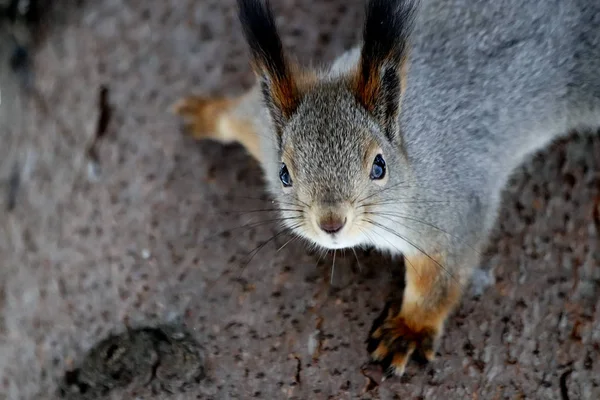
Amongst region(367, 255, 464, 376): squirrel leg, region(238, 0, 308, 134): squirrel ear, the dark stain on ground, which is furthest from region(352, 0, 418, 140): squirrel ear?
the dark stain on ground

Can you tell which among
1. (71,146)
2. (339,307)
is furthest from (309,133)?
(71,146)

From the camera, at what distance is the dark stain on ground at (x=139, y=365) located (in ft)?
5.65

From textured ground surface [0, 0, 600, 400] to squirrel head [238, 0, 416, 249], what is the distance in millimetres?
232

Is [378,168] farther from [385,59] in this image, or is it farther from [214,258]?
[214,258]

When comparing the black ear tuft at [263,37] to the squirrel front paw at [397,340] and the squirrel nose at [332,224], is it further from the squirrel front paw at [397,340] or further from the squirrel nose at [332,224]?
the squirrel front paw at [397,340]

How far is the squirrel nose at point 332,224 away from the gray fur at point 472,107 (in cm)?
19

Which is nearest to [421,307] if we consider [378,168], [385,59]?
[378,168]

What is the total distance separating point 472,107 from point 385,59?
44cm

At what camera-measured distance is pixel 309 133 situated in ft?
5.35

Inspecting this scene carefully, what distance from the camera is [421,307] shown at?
1891mm

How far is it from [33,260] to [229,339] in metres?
0.65

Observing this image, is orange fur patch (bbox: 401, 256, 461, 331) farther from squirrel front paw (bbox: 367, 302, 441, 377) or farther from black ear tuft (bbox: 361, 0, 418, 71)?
black ear tuft (bbox: 361, 0, 418, 71)

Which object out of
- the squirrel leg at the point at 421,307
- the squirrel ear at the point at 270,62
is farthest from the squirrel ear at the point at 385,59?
the squirrel leg at the point at 421,307

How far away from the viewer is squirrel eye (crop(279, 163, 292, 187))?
1718 millimetres
